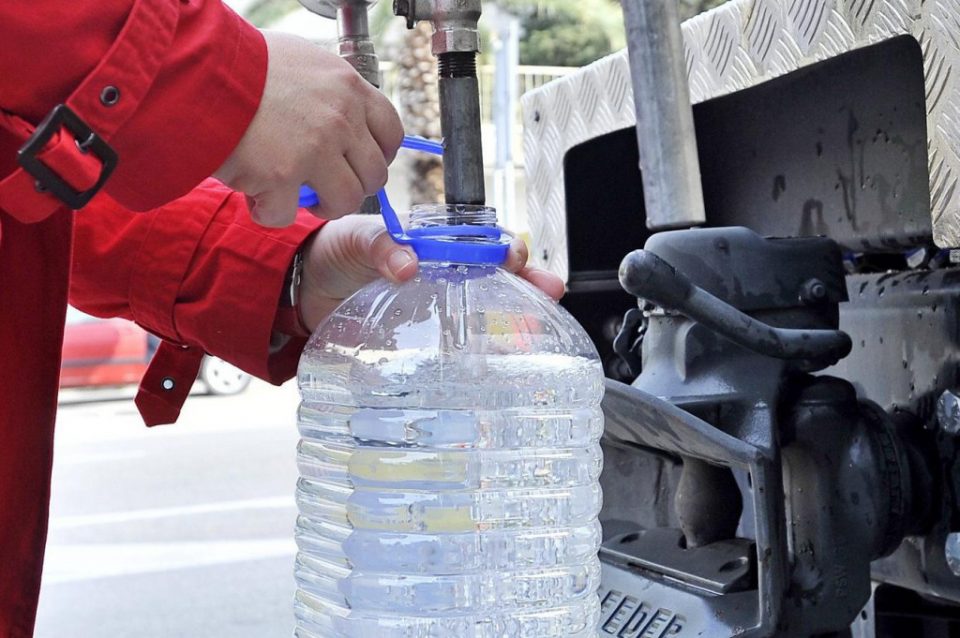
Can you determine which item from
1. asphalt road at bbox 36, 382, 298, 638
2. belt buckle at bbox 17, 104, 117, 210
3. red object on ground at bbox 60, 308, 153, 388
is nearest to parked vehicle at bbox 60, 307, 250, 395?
red object on ground at bbox 60, 308, 153, 388

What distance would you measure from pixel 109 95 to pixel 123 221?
686 millimetres

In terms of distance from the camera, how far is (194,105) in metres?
1.18

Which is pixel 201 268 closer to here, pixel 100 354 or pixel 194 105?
pixel 194 105

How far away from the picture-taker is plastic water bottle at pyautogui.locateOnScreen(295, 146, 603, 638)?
168 centimetres

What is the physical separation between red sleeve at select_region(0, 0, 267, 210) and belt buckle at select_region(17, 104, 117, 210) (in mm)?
13

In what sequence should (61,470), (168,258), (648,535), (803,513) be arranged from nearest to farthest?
(803,513), (168,258), (648,535), (61,470)

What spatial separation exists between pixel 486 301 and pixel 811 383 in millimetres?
422

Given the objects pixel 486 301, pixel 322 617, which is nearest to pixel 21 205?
pixel 486 301

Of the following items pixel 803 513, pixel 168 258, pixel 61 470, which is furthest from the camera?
pixel 61 470

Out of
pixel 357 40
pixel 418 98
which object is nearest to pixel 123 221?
pixel 357 40

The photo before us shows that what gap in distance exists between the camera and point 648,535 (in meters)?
1.93

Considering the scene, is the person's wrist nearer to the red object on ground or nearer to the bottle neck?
the bottle neck

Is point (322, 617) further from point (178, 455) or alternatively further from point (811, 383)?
point (178, 455)

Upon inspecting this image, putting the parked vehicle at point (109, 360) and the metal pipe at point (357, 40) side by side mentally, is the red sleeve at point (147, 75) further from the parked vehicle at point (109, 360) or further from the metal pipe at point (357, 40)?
the parked vehicle at point (109, 360)
